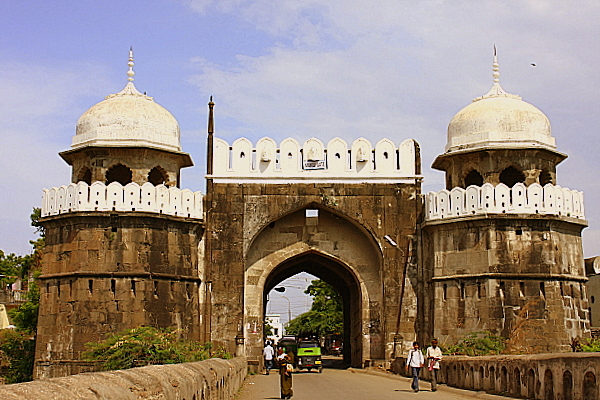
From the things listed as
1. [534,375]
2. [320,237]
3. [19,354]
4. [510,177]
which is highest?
[510,177]

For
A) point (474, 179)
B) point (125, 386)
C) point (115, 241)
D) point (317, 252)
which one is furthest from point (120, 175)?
point (125, 386)

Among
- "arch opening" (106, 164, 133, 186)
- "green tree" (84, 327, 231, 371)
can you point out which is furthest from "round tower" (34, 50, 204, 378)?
"arch opening" (106, 164, 133, 186)

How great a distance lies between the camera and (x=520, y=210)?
58.8ft

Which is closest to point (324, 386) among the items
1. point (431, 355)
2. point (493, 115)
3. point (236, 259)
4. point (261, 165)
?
point (431, 355)

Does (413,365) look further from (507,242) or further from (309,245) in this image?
(309,245)

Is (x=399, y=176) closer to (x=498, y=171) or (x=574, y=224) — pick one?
(x=498, y=171)

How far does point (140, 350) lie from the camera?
15.3m

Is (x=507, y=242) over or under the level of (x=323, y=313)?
over

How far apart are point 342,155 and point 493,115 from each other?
382 cm

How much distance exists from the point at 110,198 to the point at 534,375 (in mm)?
11329

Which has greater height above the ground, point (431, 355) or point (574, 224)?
point (574, 224)

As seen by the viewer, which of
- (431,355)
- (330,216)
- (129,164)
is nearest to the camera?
(431,355)

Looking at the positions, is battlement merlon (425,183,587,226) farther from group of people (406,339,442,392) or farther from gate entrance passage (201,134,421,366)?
group of people (406,339,442,392)

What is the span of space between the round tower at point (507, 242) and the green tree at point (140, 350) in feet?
19.9
